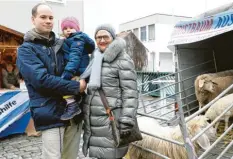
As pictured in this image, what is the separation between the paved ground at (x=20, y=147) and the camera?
5.22 meters

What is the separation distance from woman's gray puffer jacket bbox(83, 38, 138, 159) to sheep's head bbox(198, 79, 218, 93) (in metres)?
3.23

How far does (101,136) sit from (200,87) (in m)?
3.42

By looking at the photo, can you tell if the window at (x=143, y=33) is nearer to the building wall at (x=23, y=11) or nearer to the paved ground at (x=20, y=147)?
the building wall at (x=23, y=11)

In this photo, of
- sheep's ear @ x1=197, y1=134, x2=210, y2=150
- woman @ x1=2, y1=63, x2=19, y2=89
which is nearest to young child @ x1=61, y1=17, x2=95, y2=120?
sheep's ear @ x1=197, y1=134, x2=210, y2=150

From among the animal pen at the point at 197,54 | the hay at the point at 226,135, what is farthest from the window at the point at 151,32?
the hay at the point at 226,135

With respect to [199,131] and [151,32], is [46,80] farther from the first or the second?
[151,32]

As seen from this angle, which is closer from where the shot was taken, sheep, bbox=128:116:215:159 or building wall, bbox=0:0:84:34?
sheep, bbox=128:116:215:159

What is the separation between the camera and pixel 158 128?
3836 mm

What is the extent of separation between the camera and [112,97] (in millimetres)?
2707

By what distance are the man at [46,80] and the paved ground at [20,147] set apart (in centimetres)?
252

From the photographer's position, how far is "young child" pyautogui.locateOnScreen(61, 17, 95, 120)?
2645mm

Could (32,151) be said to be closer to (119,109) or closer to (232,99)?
(119,109)

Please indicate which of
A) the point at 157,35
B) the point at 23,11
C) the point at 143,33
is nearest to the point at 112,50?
the point at 23,11

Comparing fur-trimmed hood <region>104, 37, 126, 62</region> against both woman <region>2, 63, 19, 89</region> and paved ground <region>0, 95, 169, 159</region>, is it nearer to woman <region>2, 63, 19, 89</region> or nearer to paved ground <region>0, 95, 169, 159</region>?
paved ground <region>0, 95, 169, 159</region>
